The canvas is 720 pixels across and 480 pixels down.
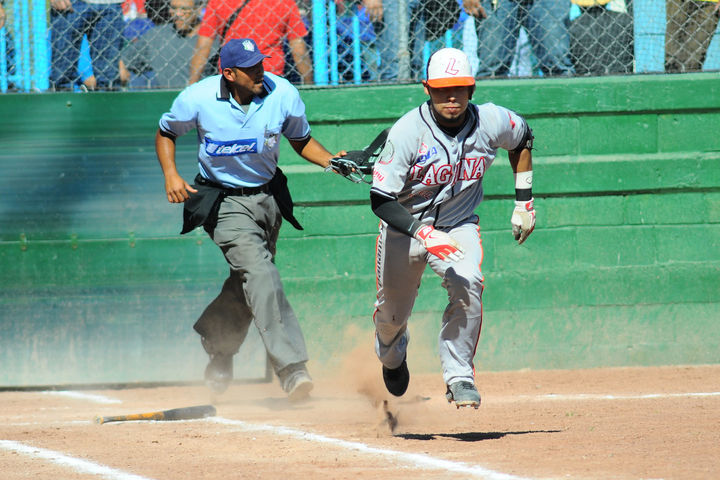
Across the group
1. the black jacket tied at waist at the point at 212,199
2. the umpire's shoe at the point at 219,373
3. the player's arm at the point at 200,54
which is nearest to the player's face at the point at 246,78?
the black jacket tied at waist at the point at 212,199

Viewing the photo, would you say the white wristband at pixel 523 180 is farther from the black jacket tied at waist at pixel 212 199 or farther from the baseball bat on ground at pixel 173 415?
the baseball bat on ground at pixel 173 415

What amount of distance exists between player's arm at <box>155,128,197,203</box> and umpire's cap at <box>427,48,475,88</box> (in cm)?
199

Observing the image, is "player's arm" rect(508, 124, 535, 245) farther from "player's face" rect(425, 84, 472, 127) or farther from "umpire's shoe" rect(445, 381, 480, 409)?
"umpire's shoe" rect(445, 381, 480, 409)

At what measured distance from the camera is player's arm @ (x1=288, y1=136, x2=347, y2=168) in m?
6.85

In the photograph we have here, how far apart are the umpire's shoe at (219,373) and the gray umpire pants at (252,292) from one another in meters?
0.06

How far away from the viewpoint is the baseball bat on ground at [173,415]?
6332 mm

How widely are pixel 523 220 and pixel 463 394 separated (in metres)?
1.11

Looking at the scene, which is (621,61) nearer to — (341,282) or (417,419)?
(341,282)

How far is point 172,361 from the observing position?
8.24 meters

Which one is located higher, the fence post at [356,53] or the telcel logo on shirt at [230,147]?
the fence post at [356,53]

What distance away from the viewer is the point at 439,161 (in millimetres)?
5523

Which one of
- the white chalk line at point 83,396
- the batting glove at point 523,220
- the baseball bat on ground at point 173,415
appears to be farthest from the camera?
the white chalk line at point 83,396

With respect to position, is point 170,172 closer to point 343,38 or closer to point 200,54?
point 200,54

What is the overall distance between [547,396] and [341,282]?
6.77ft
